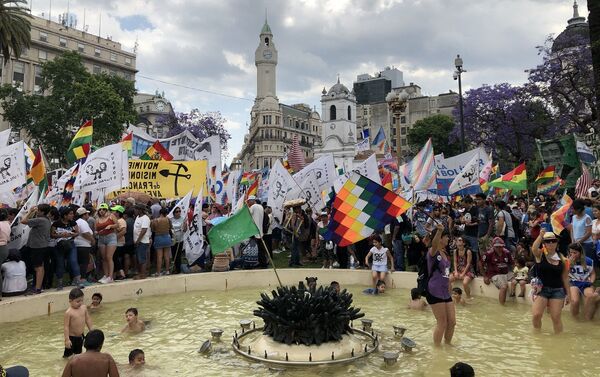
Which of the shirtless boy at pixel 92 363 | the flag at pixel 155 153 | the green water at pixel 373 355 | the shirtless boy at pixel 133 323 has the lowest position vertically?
the green water at pixel 373 355

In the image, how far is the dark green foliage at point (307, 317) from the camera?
24.0ft

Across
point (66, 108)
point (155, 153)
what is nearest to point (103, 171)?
point (155, 153)

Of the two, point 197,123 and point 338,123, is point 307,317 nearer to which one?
point 197,123

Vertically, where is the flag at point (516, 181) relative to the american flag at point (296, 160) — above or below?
below

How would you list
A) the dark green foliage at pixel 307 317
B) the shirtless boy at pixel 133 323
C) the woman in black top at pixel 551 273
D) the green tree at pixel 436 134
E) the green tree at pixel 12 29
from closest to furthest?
the dark green foliage at pixel 307 317, the woman in black top at pixel 551 273, the shirtless boy at pixel 133 323, the green tree at pixel 12 29, the green tree at pixel 436 134

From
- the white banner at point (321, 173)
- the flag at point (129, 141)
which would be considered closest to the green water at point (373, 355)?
the white banner at point (321, 173)

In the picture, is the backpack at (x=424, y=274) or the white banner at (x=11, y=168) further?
the white banner at (x=11, y=168)

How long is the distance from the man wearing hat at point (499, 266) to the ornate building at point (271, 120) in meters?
106

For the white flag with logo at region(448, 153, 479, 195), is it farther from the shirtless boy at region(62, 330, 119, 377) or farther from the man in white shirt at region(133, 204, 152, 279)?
the shirtless boy at region(62, 330, 119, 377)

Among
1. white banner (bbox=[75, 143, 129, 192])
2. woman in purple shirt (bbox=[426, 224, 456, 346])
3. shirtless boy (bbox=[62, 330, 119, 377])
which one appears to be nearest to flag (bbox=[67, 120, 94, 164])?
white banner (bbox=[75, 143, 129, 192])

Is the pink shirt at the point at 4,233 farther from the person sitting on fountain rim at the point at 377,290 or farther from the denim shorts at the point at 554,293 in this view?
the denim shorts at the point at 554,293

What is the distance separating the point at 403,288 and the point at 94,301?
707cm

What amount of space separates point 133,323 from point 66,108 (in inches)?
1690

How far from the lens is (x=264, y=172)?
30.1m
